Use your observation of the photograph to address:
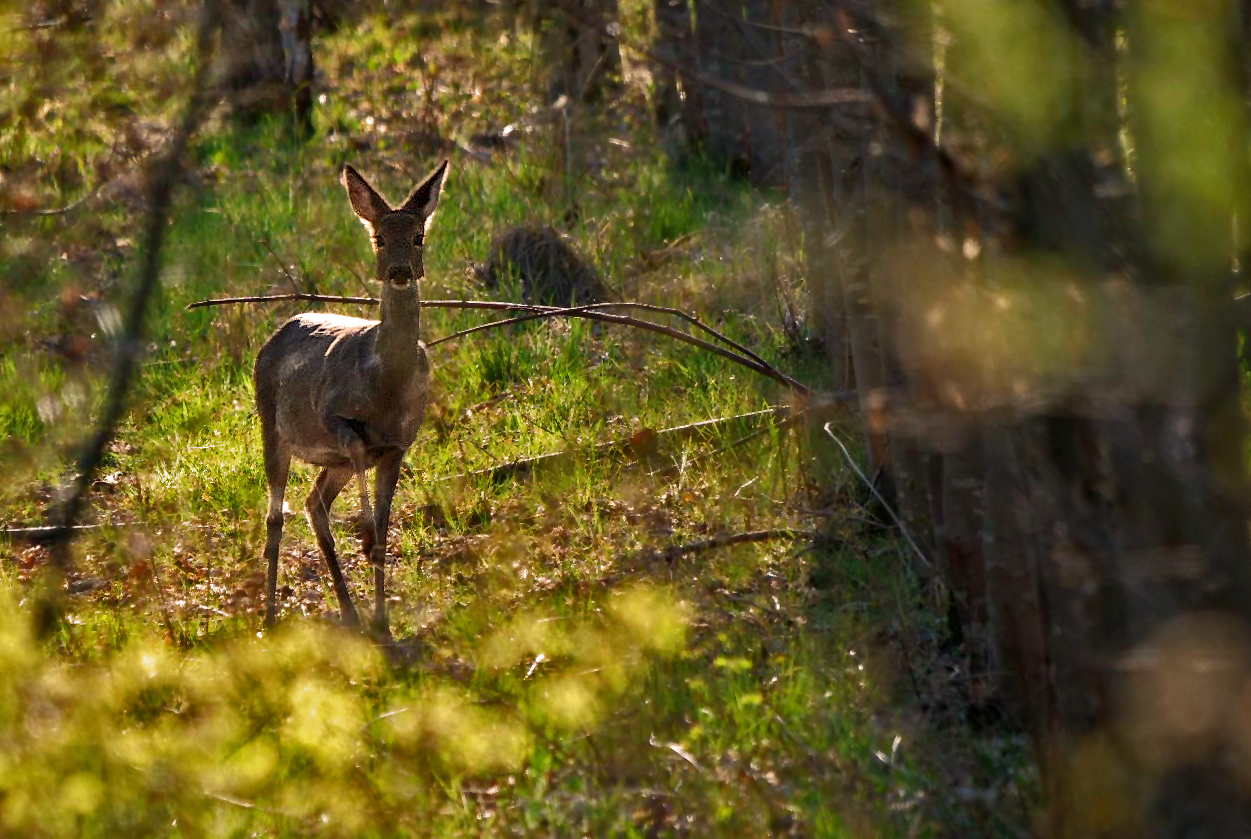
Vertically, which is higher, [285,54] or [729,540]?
[285,54]

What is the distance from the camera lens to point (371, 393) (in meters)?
8.04

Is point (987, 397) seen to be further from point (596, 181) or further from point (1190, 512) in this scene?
point (596, 181)

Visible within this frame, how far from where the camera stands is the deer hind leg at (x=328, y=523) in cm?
752

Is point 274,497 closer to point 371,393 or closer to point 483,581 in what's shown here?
point 371,393

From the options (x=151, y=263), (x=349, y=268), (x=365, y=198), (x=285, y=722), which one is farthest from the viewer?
(x=349, y=268)

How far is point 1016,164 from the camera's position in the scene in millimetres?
3566

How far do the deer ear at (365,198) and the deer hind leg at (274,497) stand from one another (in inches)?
52.0

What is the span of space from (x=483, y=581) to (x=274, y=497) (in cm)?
170

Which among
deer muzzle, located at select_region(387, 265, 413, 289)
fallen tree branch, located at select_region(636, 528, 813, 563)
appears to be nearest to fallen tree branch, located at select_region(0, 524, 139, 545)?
deer muzzle, located at select_region(387, 265, 413, 289)

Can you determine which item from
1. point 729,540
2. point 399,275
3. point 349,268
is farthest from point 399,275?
point 349,268

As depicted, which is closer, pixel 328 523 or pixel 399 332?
pixel 399 332

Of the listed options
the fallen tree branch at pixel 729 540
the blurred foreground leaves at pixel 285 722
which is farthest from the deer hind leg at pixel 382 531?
the fallen tree branch at pixel 729 540

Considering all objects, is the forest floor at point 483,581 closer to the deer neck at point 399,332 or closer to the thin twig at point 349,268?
the thin twig at point 349,268

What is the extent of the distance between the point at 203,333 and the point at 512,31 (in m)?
6.61
